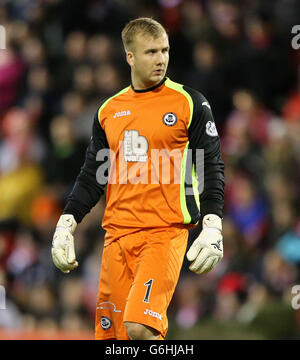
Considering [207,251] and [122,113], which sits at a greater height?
[122,113]

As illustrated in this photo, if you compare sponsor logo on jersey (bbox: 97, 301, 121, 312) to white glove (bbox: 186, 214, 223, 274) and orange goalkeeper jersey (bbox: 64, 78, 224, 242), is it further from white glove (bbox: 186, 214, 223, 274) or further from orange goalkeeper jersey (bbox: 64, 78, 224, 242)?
white glove (bbox: 186, 214, 223, 274)

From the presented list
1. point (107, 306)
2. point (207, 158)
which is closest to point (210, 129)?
point (207, 158)

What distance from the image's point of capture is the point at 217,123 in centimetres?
988

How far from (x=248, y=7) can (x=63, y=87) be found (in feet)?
9.12

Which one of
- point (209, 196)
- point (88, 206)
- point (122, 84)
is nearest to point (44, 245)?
point (122, 84)

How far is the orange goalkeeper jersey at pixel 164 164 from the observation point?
529 centimetres

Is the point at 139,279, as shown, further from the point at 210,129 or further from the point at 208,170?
the point at 210,129

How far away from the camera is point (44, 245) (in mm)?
10188

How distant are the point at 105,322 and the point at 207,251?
908 millimetres

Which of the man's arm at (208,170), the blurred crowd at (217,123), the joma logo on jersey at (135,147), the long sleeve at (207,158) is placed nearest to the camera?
the man's arm at (208,170)

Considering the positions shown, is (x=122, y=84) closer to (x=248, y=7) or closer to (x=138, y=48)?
(x=248, y=7)

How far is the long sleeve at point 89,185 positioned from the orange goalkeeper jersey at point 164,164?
21 centimetres

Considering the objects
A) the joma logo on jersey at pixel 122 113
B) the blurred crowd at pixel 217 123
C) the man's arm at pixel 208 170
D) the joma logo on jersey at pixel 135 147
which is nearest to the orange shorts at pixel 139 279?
the man's arm at pixel 208 170

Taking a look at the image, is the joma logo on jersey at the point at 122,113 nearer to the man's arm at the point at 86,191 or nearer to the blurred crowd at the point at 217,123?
the man's arm at the point at 86,191
